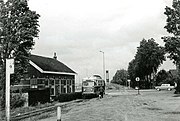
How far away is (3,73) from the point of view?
3055 centimetres

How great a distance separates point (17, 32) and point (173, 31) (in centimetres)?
2879

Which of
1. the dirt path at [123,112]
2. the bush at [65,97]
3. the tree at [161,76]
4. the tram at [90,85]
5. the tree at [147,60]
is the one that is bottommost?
the dirt path at [123,112]

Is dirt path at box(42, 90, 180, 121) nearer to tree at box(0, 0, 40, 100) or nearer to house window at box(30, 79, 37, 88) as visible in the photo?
tree at box(0, 0, 40, 100)

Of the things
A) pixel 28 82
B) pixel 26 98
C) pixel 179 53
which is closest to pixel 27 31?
pixel 26 98

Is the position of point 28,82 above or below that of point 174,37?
below

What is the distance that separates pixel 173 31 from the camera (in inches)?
2051

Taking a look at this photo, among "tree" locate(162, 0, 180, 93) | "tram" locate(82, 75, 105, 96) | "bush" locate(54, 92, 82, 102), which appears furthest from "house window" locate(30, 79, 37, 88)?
"tree" locate(162, 0, 180, 93)

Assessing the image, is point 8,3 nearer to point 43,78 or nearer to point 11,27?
point 11,27

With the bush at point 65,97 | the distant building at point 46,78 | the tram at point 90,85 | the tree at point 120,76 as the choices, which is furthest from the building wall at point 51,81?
Result: the tree at point 120,76

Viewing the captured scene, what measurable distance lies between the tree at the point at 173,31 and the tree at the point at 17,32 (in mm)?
25395

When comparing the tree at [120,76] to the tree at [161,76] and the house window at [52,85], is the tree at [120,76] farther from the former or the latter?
the house window at [52,85]

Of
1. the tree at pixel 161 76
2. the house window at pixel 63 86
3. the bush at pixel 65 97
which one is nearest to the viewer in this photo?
the bush at pixel 65 97

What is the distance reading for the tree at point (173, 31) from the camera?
5072 centimetres

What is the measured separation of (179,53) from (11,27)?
92.5 feet
